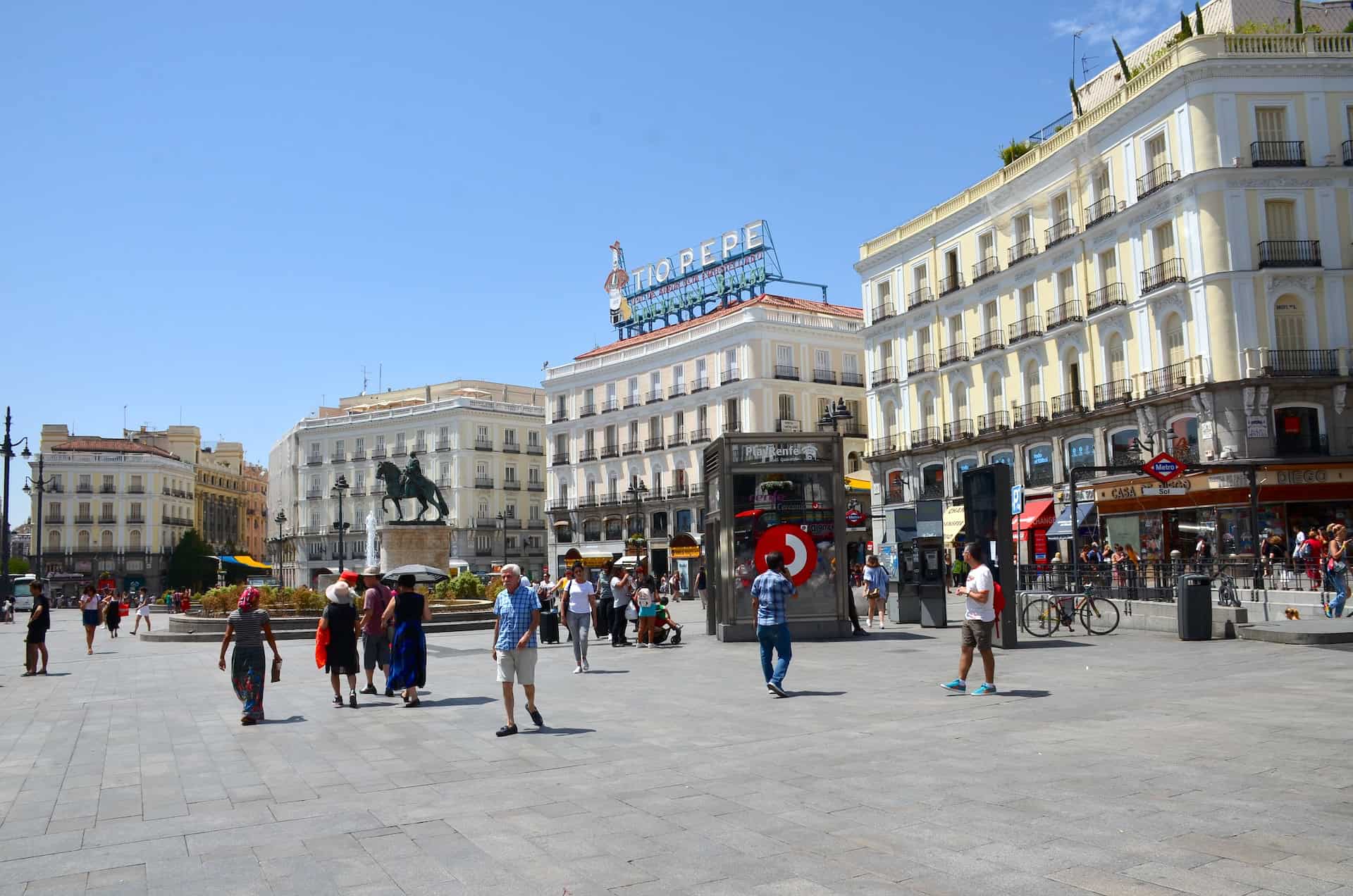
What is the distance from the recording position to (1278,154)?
107 feet

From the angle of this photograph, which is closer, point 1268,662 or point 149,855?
point 149,855

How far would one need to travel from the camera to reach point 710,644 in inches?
812

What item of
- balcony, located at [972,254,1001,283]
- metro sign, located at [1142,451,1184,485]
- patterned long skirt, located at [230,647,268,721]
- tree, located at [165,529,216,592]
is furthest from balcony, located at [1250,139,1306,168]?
tree, located at [165,529,216,592]

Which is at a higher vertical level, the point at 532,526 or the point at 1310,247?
the point at 1310,247

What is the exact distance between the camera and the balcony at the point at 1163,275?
33.2 meters

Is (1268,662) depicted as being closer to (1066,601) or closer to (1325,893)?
(1066,601)

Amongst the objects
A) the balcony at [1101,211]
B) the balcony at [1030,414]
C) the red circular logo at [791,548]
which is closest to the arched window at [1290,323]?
the balcony at [1101,211]

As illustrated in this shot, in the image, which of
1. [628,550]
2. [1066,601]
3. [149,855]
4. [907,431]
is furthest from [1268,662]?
[628,550]

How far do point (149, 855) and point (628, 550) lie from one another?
50.3 m

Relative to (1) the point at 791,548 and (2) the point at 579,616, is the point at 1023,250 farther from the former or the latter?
(2) the point at 579,616

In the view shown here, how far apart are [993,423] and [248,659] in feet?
116

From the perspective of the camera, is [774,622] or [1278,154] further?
[1278,154]

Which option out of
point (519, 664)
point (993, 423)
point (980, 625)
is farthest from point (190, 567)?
point (980, 625)

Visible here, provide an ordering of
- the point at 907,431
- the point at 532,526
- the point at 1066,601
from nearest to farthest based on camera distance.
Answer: the point at 1066,601 → the point at 907,431 → the point at 532,526
